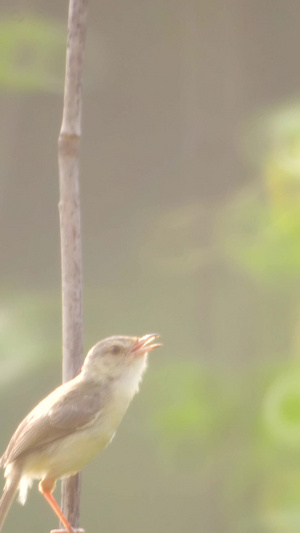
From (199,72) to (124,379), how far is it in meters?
1.43

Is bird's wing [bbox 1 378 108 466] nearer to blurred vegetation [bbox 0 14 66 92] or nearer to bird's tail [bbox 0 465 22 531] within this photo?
bird's tail [bbox 0 465 22 531]

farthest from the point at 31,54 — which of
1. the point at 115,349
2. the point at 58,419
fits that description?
the point at 58,419

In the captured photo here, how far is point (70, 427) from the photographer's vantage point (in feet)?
4.74

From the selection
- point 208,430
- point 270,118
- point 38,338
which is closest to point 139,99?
point 270,118

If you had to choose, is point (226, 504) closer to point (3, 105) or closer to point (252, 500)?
point (252, 500)

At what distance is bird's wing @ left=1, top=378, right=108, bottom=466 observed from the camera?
4.69 feet

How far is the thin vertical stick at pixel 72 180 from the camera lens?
50.2 inches

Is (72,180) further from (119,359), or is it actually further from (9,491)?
(9,491)

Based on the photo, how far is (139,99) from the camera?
2695 millimetres

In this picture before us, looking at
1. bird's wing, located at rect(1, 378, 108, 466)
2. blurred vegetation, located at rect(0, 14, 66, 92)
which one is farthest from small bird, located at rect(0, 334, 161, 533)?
blurred vegetation, located at rect(0, 14, 66, 92)

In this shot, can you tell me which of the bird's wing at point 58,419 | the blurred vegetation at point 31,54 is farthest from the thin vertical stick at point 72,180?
the blurred vegetation at point 31,54

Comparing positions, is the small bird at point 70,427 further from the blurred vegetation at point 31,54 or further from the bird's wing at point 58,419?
the blurred vegetation at point 31,54

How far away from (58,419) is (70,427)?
0.08ft

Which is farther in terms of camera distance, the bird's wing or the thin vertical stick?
the bird's wing
